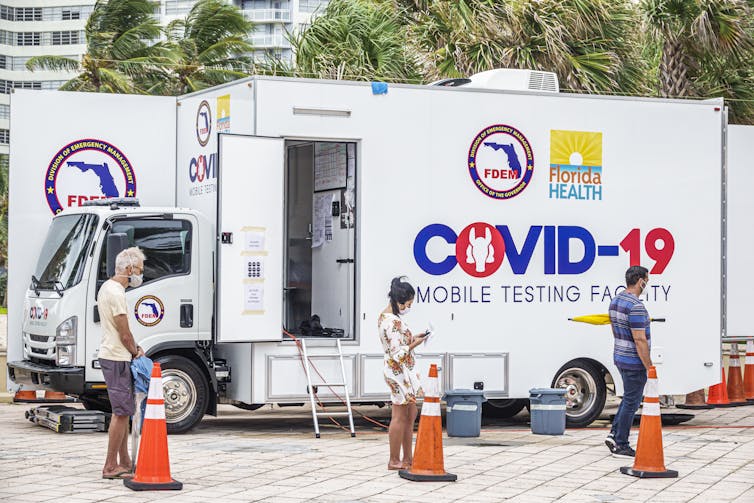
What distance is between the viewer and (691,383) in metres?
14.5

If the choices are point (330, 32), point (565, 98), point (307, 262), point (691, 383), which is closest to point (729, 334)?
point (691, 383)

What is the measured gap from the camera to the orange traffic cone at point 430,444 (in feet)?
31.6

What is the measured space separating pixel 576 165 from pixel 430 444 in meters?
5.36

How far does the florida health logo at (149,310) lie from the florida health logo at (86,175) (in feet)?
5.40

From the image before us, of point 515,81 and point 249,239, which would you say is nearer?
point 249,239

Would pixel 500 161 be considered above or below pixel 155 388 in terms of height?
above

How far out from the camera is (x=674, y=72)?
22359 mm

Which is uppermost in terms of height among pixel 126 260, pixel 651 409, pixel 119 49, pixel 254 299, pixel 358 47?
pixel 119 49

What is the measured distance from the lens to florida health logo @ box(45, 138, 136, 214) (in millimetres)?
13719

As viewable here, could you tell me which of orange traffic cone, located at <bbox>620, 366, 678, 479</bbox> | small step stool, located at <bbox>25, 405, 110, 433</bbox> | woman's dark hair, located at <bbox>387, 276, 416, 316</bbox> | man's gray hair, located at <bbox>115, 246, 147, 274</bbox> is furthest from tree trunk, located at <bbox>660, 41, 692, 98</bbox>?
man's gray hair, located at <bbox>115, 246, 147, 274</bbox>

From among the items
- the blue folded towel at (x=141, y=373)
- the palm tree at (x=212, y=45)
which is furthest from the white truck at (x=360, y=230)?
the palm tree at (x=212, y=45)

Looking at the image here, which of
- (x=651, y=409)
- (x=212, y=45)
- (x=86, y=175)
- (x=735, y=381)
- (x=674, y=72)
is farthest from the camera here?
(x=212, y=45)

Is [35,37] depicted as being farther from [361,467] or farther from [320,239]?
[361,467]

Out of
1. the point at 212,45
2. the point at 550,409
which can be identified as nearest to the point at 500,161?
the point at 550,409
